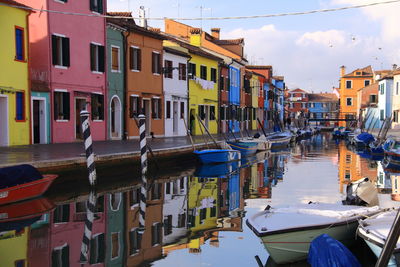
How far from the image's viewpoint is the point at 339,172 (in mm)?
23375

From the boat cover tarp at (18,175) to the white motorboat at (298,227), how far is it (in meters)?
6.78

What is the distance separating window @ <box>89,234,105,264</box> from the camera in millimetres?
8719

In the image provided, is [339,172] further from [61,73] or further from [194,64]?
[194,64]

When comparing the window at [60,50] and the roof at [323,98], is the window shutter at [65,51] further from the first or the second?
the roof at [323,98]

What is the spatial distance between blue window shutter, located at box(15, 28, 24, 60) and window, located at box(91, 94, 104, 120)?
220 inches

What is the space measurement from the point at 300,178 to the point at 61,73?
12090mm

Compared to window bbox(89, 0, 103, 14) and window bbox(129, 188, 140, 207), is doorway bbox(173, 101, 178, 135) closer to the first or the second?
window bbox(89, 0, 103, 14)

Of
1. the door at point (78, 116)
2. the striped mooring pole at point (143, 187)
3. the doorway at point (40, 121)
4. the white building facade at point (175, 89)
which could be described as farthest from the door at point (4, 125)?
the white building facade at point (175, 89)

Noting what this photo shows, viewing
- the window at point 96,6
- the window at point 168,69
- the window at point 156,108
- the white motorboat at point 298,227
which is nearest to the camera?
the white motorboat at point 298,227

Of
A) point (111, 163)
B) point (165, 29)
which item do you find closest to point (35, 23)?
point (111, 163)

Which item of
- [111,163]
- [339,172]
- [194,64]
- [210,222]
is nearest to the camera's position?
[210,222]

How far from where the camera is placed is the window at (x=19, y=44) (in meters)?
21.3

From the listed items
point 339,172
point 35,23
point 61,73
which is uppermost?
point 35,23

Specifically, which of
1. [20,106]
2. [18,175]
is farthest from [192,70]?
[18,175]
